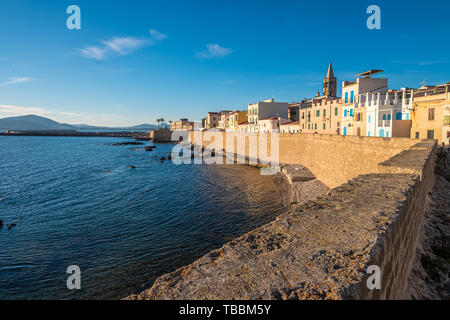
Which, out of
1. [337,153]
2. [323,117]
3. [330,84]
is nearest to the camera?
[337,153]

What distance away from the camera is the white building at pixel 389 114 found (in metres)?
24.2

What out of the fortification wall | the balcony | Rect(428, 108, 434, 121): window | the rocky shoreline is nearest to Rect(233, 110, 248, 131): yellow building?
the fortification wall

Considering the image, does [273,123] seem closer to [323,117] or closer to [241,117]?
[323,117]

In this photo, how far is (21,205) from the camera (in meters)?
20.2

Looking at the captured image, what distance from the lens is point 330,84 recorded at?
175 feet

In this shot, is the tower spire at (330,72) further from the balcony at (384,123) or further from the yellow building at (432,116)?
the yellow building at (432,116)

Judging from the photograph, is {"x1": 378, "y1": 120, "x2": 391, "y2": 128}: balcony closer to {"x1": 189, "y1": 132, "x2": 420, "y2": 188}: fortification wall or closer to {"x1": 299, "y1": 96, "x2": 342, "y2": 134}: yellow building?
{"x1": 189, "y1": 132, "x2": 420, "y2": 188}: fortification wall

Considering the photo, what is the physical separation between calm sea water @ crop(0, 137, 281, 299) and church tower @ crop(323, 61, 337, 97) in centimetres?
3373

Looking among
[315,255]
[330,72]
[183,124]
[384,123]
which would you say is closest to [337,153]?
[384,123]

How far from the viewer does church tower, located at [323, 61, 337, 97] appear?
174 ft

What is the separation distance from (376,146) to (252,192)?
1113 cm

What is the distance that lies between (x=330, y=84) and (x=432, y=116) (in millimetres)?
36014

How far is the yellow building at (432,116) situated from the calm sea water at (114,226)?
12.7m
